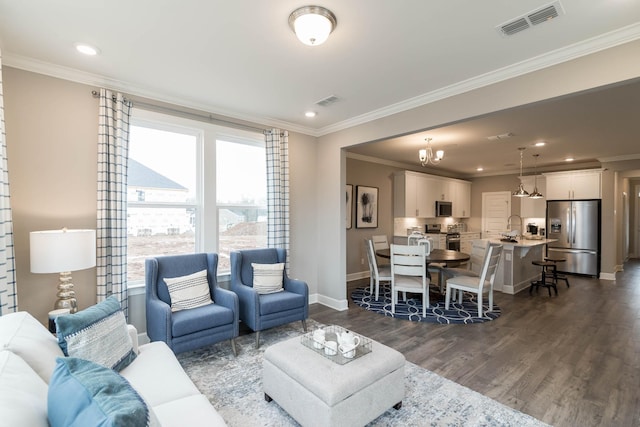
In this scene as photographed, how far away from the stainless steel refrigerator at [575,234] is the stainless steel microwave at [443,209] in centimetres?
221

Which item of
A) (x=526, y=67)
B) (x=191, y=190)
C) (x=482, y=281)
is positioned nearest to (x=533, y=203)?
(x=482, y=281)

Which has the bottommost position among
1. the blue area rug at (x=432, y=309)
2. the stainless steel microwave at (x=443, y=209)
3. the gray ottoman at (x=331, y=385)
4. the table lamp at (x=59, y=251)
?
the blue area rug at (x=432, y=309)

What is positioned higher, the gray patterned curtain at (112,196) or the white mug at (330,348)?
the gray patterned curtain at (112,196)

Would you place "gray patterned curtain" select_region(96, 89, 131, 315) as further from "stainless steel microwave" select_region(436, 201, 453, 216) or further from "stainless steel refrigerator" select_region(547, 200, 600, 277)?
"stainless steel refrigerator" select_region(547, 200, 600, 277)

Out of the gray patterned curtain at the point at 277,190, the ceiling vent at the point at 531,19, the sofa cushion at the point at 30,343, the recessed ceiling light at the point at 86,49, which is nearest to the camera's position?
the sofa cushion at the point at 30,343

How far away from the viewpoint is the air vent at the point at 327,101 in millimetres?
3451

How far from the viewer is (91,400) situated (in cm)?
87

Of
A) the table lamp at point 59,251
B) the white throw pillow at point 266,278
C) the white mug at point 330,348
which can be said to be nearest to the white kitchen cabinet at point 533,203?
the white throw pillow at point 266,278

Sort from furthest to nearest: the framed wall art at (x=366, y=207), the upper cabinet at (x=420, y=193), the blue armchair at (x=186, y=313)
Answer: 1. the upper cabinet at (x=420, y=193)
2. the framed wall art at (x=366, y=207)
3. the blue armchair at (x=186, y=313)

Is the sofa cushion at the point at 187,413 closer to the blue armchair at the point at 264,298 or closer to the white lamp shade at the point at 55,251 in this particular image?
the white lamp shade at the point at 55,251

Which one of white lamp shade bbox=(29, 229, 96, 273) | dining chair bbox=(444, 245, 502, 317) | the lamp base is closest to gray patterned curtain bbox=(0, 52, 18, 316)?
white lamp shade bbox=(29, 229, 96, 273)

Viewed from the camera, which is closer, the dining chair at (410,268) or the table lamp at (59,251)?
the table lamp at (59,251)

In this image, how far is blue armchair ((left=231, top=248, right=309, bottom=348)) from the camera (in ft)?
10.6

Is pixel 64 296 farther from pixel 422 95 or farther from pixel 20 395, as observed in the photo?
pixel 422 95
